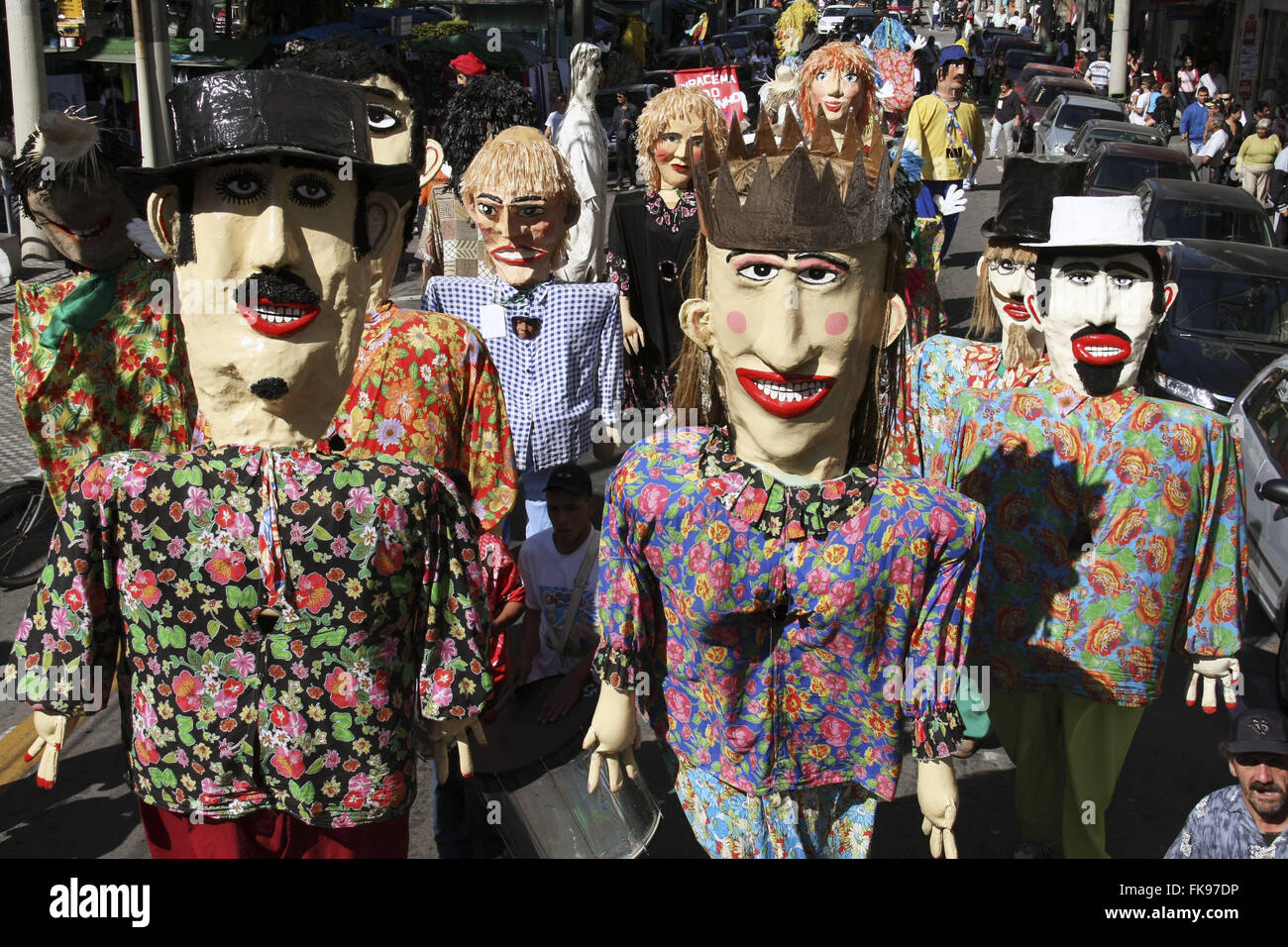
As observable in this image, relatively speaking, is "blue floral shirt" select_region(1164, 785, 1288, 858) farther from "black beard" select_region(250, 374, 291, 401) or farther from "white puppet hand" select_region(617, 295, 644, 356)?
"white puppet hand" select_region(617, 295, 644, 356)

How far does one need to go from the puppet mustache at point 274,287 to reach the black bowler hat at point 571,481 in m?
1.68

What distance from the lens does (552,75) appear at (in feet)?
77.6

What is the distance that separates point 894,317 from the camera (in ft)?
10.7

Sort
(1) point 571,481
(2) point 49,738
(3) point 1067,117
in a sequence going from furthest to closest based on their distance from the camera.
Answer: (3) point 1067,117 < (1) point 571,481 < (2) point 49,738

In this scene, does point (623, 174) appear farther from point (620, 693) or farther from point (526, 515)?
point (620, 693)

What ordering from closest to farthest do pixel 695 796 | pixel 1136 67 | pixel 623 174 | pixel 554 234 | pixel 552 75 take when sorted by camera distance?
pixel 695 796 → pixel 554 234 → pixel 623 174 → pixel 552 75 → pixel 1136 67

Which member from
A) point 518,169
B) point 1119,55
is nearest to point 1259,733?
point 518,169

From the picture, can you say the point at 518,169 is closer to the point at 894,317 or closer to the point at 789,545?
the point at 894,317

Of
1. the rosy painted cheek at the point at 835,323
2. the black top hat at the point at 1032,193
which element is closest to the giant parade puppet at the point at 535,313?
the black top hat at the point at 1032,193

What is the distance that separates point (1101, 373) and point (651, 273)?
2729mm

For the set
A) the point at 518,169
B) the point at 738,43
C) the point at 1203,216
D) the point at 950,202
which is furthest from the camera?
the point at 738,43

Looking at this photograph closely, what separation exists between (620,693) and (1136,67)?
33.2 meters

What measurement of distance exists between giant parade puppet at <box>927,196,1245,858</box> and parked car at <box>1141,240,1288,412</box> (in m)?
4.48

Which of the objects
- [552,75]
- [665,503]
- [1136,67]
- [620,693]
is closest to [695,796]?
[620,693]
